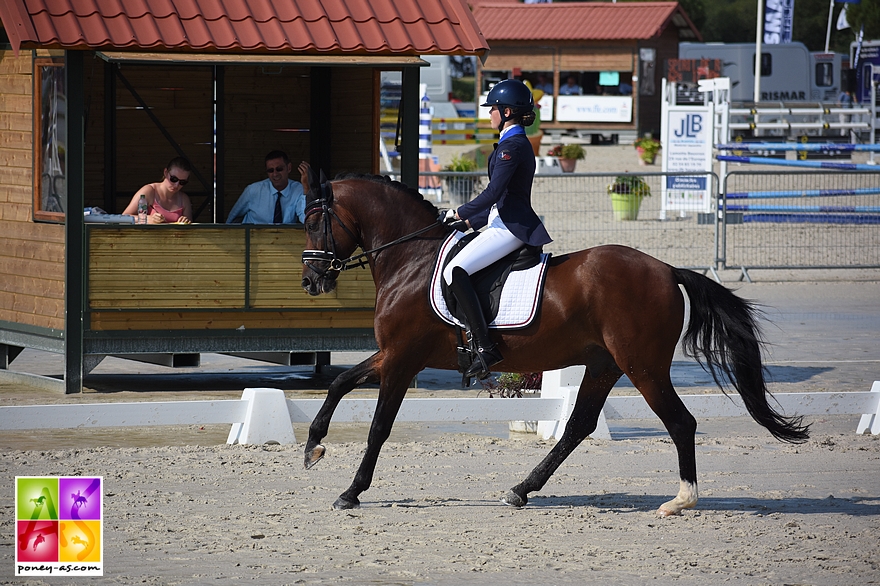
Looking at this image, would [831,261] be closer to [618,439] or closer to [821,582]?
[618,439]

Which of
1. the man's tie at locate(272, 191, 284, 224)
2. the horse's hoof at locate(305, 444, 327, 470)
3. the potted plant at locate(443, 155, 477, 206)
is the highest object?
the potted plant at locate(443, 155, 477, 206)

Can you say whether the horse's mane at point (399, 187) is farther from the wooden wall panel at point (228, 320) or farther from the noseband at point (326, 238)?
the wooden wall panel at point (228, 320)

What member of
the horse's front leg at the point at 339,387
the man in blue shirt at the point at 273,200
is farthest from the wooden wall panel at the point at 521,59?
the horse's front leg at the point at 339,387

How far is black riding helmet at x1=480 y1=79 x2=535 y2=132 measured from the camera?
6887mm

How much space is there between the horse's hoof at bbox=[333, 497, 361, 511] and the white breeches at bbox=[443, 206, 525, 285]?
1304mm

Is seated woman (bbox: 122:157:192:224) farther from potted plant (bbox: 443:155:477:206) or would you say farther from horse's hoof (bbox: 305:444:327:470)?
potted plant (bbox: 443:155:477:206)

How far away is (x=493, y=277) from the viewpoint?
22.7 feet

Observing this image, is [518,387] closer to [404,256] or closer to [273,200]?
[404,256]

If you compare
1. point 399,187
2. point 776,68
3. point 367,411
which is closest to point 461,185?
point 367,411

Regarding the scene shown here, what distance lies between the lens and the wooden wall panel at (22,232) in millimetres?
10469

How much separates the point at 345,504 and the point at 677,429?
6.08 ft

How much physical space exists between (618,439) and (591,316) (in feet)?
8.29

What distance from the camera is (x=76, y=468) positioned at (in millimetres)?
7637

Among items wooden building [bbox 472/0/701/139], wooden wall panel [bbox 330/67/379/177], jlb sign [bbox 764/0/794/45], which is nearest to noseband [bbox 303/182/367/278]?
wooden wall panel [bbox 330/67/379/177]
